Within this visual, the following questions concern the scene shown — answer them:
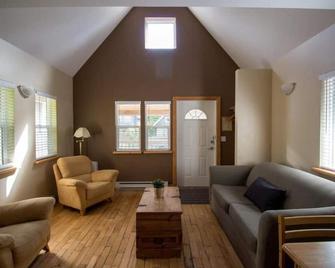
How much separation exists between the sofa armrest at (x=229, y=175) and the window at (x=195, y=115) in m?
1.75

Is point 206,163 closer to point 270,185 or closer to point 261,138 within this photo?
point 261,138

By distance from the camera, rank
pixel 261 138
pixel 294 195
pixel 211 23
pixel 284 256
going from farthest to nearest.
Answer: pixel 211 23, pixel 261 138, pixel 294 195, pixel 284 256

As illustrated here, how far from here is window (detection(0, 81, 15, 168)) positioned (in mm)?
3129

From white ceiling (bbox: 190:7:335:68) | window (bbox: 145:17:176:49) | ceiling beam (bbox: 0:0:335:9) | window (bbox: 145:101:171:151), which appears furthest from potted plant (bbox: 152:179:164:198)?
window (bbox: 145:17:176:49)

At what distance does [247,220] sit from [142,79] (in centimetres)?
389

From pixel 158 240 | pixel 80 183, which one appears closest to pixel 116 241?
pixel 158 240

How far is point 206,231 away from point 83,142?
3425 millimetres

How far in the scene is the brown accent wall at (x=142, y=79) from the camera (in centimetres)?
540

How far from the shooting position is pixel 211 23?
4879mm

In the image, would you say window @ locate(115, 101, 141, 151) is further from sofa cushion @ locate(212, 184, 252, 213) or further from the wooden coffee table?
the wooden coffee table

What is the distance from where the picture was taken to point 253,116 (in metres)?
4.32

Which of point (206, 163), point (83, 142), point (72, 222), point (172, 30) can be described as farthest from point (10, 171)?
point (172, 30)

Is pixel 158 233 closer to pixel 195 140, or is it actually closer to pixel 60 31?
pixel 195 140

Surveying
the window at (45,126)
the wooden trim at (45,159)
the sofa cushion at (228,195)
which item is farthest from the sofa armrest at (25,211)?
the sofa cushion at (228,195)
